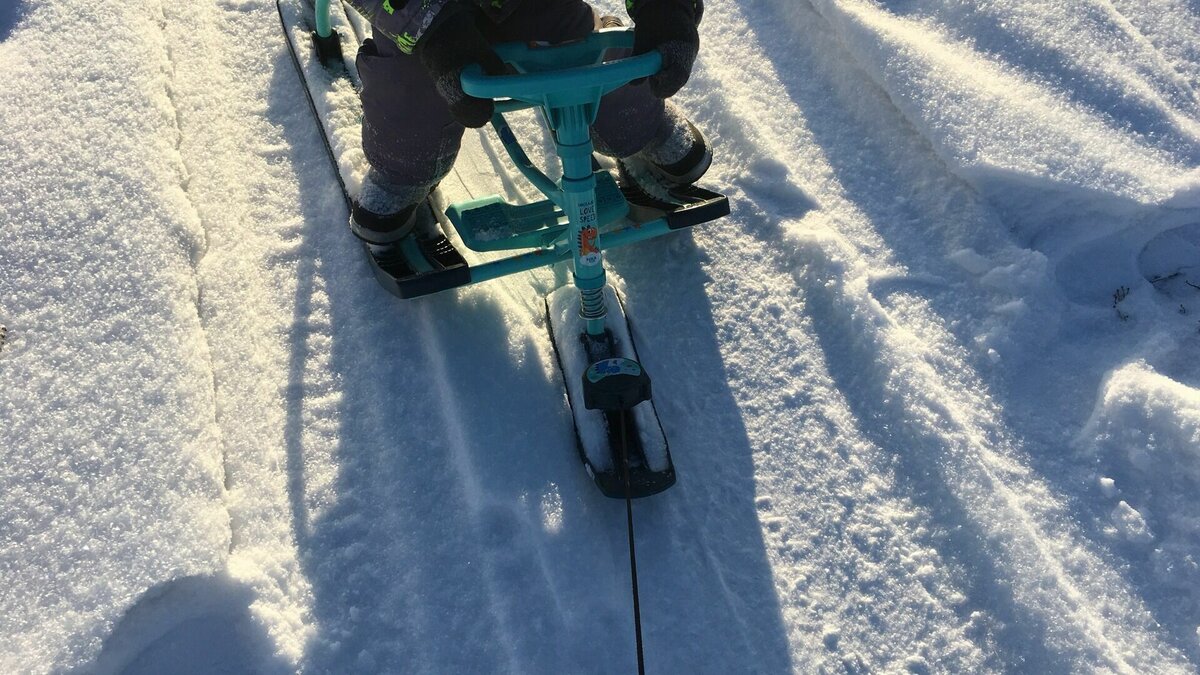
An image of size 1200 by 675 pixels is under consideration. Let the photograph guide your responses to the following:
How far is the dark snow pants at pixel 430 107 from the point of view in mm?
2238

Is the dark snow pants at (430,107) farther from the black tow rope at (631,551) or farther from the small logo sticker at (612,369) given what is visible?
the black tow rope at (631,551)

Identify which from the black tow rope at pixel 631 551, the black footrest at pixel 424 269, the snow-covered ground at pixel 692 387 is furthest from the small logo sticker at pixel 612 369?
the black footrest at pixel 424 269

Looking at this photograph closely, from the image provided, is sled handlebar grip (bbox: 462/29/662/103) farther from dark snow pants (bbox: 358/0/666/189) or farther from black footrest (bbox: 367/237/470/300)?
black footrest (bbox: 367/237/470/300)

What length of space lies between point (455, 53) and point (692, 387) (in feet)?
3.45

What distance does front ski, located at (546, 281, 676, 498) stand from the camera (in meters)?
2.04

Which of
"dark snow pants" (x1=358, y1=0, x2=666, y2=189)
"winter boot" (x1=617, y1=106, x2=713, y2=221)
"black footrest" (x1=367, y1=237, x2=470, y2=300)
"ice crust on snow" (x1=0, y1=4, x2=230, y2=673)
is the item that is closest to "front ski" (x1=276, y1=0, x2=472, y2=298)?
"black footrest" (x1=367, y1=237, x2=470, y2=300)

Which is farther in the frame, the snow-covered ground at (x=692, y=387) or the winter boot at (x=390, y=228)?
the winter boot at (x=390, y=228)

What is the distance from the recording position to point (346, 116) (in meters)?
2.85

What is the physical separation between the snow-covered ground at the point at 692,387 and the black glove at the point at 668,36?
761 millimetres

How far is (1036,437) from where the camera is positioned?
83.7 inches

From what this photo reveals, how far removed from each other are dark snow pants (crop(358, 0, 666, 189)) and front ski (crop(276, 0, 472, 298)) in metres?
0.21

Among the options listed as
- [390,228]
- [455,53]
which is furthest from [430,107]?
[455,53]

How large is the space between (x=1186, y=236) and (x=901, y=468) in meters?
1.17

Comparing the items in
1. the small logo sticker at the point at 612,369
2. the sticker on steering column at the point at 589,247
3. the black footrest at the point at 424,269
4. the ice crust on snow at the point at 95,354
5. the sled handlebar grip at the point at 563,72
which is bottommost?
the ice crust on snow at the point at 95,354
